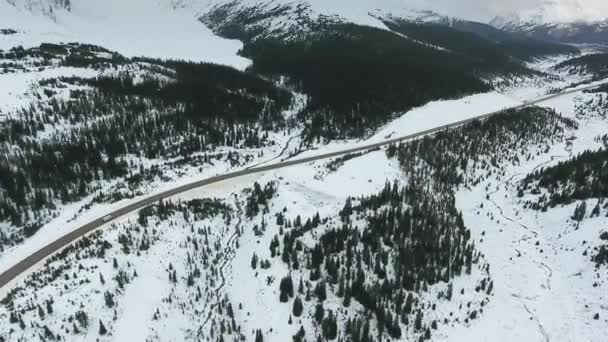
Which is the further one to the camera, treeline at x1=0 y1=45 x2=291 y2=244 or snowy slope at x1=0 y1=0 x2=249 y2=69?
snowy slope at x1=0 y1=0 x2=249 y2=69

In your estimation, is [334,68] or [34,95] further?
[334,68]

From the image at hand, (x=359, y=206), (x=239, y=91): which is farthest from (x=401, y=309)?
(x=239, y=91)

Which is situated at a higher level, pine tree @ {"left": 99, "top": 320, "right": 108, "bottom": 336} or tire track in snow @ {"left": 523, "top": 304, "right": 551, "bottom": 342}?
pine tree @ {"left": 99, "top": 320, "right": 108, "bottom": 336}

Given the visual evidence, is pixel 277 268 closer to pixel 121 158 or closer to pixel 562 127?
pixel 121 158

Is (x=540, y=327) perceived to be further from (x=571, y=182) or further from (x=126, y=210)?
(x=126, y=210)

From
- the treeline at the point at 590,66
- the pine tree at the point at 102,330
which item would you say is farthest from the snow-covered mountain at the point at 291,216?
the treeline at the point at 590,66

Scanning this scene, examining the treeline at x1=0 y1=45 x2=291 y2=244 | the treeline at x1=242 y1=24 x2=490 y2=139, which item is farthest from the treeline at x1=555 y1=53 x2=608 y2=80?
the treeline at x1=0 y1=45 x2=291 y2=244

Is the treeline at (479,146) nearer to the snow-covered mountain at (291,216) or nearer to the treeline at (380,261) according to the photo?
the snow-covered mountain at (291,216)

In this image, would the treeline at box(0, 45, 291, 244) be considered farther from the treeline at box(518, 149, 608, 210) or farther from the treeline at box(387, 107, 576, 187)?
the treeline at box(518, 149, 608, 210)
